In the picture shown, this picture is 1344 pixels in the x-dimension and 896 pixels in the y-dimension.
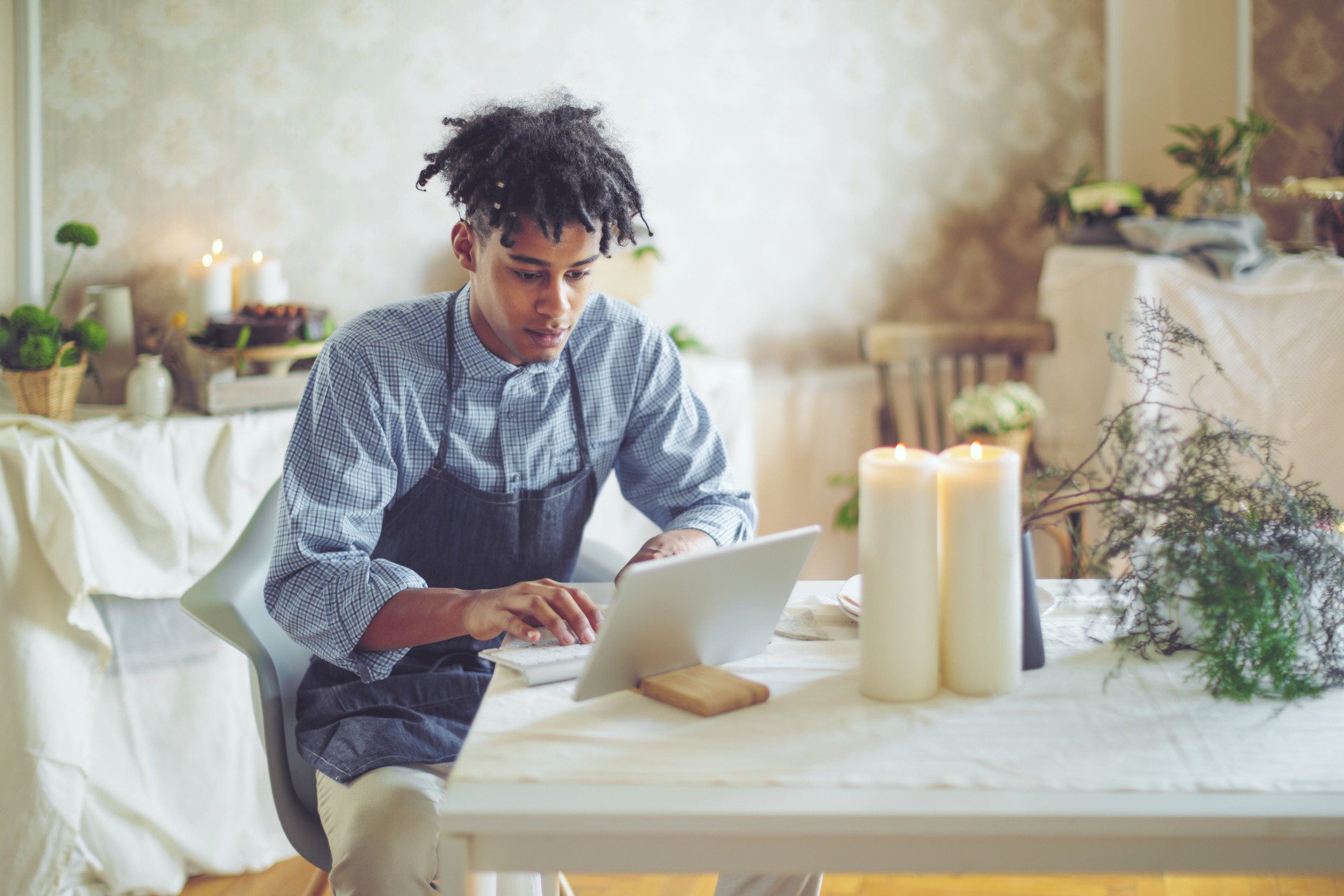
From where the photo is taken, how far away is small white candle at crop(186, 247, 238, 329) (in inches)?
92.4

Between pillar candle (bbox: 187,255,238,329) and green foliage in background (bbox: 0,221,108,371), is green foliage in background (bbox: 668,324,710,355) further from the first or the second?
green foliage in background (bbox: 0,221,108,371)

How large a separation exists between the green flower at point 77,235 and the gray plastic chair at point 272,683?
106 cm

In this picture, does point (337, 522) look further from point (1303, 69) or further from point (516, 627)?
point (1303, 69)

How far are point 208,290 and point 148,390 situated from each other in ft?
1.02

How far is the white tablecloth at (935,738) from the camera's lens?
811 mm

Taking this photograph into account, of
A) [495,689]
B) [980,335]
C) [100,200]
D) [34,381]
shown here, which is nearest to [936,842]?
[495,689]

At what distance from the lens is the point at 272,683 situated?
1348mm

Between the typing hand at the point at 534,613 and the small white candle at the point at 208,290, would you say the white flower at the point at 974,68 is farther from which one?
the typing hand at the point at 534,613

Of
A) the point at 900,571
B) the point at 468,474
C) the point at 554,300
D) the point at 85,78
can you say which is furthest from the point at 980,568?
the point at 85,78

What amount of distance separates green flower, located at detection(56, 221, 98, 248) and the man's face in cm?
113

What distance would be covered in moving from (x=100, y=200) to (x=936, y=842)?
2.35 m

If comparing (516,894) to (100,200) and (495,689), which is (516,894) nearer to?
(495,689)

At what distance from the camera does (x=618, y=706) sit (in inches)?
37.6

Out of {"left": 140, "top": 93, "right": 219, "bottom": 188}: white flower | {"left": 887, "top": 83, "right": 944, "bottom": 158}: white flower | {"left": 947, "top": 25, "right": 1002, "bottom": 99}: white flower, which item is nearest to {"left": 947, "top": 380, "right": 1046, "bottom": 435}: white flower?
{"left": 887, "top": 83, "right": 944, "bottom": 158}: white flower
